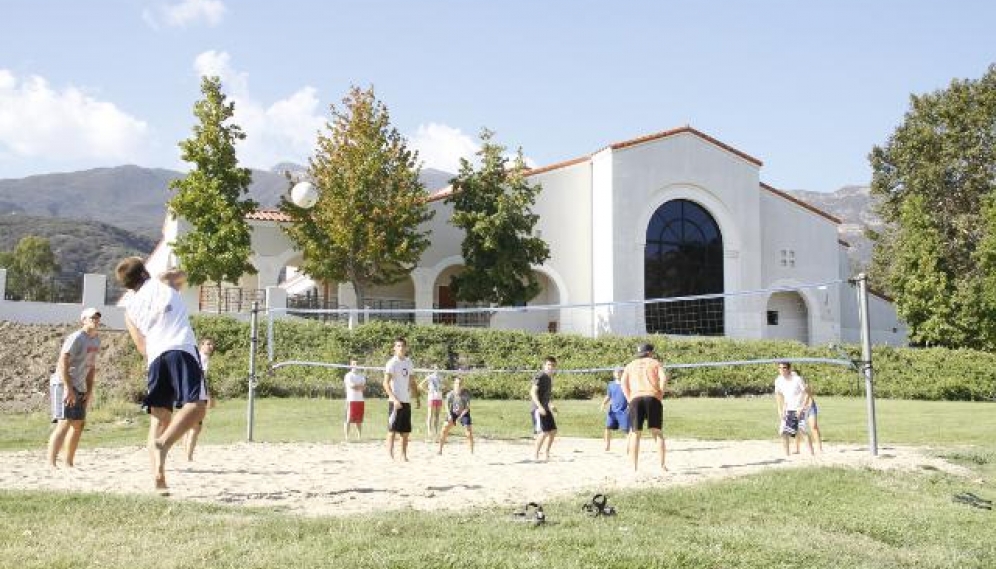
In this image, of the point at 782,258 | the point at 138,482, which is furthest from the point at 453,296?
the point at 138,482

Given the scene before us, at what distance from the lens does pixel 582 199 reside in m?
33.3

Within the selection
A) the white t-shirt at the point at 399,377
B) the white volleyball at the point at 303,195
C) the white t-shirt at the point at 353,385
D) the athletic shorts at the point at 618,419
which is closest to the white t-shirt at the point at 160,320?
the white t-shirt at the point at 399,377

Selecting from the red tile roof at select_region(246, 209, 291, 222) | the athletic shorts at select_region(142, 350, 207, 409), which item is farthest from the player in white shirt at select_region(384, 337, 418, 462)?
the red tile roof at select_region(246, 209, 291, 222)

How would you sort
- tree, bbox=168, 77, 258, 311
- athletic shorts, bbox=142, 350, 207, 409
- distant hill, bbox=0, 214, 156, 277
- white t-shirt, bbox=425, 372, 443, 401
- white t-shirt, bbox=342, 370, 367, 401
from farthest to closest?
distant hill, bbox=0, 214, 156, 277 → tree, bbox=168, 77, 258, 311 → white t-shirt, bbox=425, 372, 443, 401 → white t-shirt, bbox=342, 370, 367, 401 → athletic shorts, bbox=142, 350, 207, 409

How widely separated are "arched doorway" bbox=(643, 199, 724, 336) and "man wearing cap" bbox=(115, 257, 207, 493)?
26.7m

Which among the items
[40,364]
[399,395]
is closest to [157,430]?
[399,395]

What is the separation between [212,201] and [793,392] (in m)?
20.1

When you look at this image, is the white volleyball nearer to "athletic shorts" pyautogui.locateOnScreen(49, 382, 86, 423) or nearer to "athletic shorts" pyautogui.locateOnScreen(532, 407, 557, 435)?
"athletic shorts" pyautogui.locateOnScreen(532, 407, 557, 435)

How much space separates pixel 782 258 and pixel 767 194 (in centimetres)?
275

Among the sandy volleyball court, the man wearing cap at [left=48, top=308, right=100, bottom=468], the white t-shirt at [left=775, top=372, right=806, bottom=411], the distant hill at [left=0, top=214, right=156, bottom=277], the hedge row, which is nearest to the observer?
→ the sandy volleyball court

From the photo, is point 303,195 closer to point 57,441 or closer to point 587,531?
point 57,441

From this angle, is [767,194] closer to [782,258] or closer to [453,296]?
[782,258]

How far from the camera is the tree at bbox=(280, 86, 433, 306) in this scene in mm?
27078

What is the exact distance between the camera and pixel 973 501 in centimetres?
808
